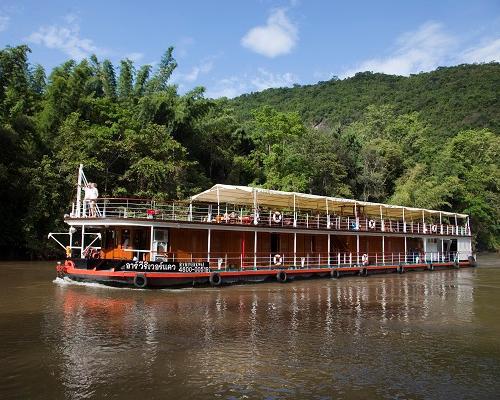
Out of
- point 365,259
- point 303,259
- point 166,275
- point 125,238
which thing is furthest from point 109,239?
point 365,259

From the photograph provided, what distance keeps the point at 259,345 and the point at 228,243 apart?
12902 millimetres

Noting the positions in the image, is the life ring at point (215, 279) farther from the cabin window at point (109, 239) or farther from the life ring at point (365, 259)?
the life ring at point (365, 259)

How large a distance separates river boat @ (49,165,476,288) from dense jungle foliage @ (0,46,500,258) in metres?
5.46

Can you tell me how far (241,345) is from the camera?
1087 centimetres

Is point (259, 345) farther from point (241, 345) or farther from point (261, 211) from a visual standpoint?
point (261, 211)

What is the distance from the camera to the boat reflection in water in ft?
27.1

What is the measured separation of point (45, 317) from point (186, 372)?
6620mm

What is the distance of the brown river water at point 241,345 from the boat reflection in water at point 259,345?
0.09 ft

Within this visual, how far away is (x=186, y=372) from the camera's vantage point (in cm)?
885

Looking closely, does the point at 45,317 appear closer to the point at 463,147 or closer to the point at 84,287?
the point at 84,287

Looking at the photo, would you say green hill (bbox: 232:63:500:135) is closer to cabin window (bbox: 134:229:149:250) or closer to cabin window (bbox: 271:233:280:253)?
cabin window (bbox: 271:233:280:253)

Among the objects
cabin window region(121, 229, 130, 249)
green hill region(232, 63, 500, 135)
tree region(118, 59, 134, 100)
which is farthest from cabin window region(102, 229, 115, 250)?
green hill region(232, 63, 500, 135)

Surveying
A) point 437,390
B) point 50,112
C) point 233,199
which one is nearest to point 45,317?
point 437,390

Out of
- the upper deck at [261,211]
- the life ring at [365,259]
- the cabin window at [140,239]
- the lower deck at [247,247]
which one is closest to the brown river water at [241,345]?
the lower deck at [247,247]
